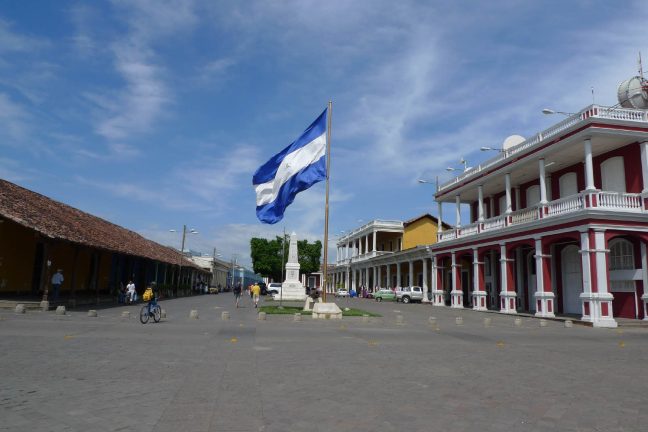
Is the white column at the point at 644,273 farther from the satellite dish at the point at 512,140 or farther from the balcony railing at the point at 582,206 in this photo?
the satellite dish at the point at 512,140

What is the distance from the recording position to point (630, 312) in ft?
75.8

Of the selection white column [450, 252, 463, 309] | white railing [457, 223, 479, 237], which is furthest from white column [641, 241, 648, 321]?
white column [450, 252, 463, 309]

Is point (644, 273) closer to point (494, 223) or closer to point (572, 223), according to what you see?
point (572, 223)

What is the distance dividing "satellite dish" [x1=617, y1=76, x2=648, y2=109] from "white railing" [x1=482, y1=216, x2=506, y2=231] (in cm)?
897

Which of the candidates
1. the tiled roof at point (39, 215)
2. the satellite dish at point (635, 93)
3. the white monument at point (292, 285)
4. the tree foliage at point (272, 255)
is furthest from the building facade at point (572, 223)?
the tree foliage at point (272, 255)

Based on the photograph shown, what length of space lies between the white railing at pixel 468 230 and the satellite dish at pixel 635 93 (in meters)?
11.3

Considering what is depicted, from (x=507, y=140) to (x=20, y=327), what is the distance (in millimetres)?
31157

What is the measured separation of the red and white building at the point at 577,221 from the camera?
22.0m

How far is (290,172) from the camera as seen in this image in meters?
20.7

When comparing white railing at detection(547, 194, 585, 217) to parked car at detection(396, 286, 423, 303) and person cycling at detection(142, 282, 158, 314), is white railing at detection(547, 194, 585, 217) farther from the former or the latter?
parked car at detection(396, 286, 423, 303)

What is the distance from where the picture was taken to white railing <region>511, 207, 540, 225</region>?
26.7 m

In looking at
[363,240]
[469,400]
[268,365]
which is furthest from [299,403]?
[363,240]

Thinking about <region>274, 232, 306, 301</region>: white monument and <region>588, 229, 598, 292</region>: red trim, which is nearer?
<region>588, 229, 598, 292</region>: red trim

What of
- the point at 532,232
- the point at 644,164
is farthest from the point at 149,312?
the point at 644,164
